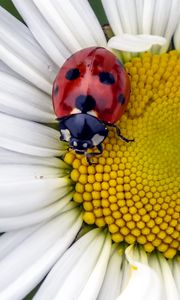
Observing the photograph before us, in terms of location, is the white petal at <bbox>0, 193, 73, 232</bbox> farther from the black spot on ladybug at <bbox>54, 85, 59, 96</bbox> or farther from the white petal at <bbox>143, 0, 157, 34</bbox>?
the white petal at <bbox>143, 0, 157, 34</bbox>

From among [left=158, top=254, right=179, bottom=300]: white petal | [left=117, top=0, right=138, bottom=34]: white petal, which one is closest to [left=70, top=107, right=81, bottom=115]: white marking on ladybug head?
[left=117, top=0, right=138, bottom=34]: white petal

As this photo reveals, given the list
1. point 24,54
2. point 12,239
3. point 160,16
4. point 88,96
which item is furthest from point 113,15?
point 12,239

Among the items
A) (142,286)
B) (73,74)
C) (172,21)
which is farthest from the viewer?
(172,21)

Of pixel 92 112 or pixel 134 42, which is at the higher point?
pixel 134 42

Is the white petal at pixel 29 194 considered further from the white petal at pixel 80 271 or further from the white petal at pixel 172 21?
the white petal at pixel 172 21

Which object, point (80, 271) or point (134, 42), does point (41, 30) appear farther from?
point (80, 271)

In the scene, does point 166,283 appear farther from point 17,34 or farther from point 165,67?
point 17,34
